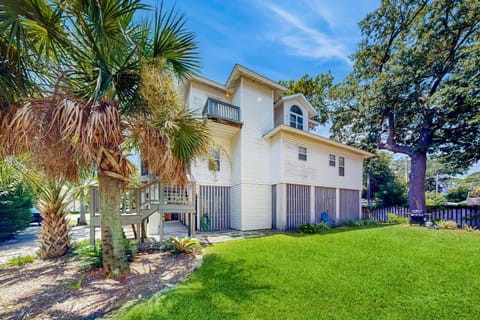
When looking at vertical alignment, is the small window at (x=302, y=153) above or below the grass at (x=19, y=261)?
above

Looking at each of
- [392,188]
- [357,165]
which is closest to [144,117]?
[357,165]

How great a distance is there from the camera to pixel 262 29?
898 cm

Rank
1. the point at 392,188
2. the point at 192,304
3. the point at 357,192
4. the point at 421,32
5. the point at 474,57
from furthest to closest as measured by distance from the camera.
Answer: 1. the point at 392,188
2. the point at 357,192
3. the point at 421,32
4. the point at 474,57
5. the point at 192,304

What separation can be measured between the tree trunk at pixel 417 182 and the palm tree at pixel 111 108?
1602 cm

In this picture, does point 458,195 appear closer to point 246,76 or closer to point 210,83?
point 246,76

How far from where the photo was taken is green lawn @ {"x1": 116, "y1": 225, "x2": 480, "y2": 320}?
319cm

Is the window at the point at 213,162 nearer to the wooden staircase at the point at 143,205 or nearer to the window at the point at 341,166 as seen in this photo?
the wooden staircase at the point at 143,205

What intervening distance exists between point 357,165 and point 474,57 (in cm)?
841

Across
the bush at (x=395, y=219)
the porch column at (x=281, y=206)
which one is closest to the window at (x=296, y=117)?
the porch column at (x=281, y=206)

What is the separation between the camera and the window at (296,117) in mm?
13344

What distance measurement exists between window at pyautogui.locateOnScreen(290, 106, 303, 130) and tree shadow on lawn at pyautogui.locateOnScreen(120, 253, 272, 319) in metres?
10.3

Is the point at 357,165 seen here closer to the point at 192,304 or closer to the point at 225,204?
the point at 225,204

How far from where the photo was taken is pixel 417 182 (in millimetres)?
14375

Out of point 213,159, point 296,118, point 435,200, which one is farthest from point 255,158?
point 435,200
